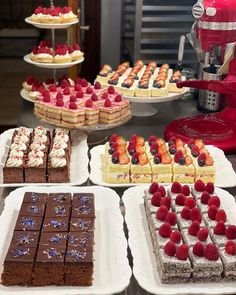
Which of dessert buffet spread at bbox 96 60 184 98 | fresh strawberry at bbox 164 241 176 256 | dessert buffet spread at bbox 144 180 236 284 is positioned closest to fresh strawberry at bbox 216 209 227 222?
dessert buffet spread at bbox 144 180 236 284

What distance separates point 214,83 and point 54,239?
102 cm

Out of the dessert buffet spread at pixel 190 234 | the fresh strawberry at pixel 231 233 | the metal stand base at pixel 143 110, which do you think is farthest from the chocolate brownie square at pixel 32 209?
the metal stand base at pixel 143 110

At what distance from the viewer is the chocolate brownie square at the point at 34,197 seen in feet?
5.32

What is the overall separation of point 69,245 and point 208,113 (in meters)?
1.30

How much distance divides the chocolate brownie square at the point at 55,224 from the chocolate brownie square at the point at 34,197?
0.37 ft

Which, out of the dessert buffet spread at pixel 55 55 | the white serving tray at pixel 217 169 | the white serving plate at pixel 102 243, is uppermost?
the dessert buffet spread at pixel 55 55

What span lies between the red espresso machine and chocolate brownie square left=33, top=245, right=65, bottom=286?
0.98m

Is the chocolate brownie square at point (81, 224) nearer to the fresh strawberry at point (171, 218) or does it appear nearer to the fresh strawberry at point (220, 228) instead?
the fresh strawberry at point (171, 218)

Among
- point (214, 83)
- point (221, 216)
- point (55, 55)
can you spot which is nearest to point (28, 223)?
point (221, 216)

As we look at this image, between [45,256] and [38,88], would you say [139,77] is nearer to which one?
[38,88]

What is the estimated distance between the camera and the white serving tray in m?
1.84

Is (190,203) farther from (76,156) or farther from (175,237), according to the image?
(76,156)

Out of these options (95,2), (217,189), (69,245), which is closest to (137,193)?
(217,189)

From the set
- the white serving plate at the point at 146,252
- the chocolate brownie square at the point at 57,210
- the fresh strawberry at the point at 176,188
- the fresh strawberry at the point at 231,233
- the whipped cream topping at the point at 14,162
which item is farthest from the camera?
the whipped cream topping at the point at 14,162
